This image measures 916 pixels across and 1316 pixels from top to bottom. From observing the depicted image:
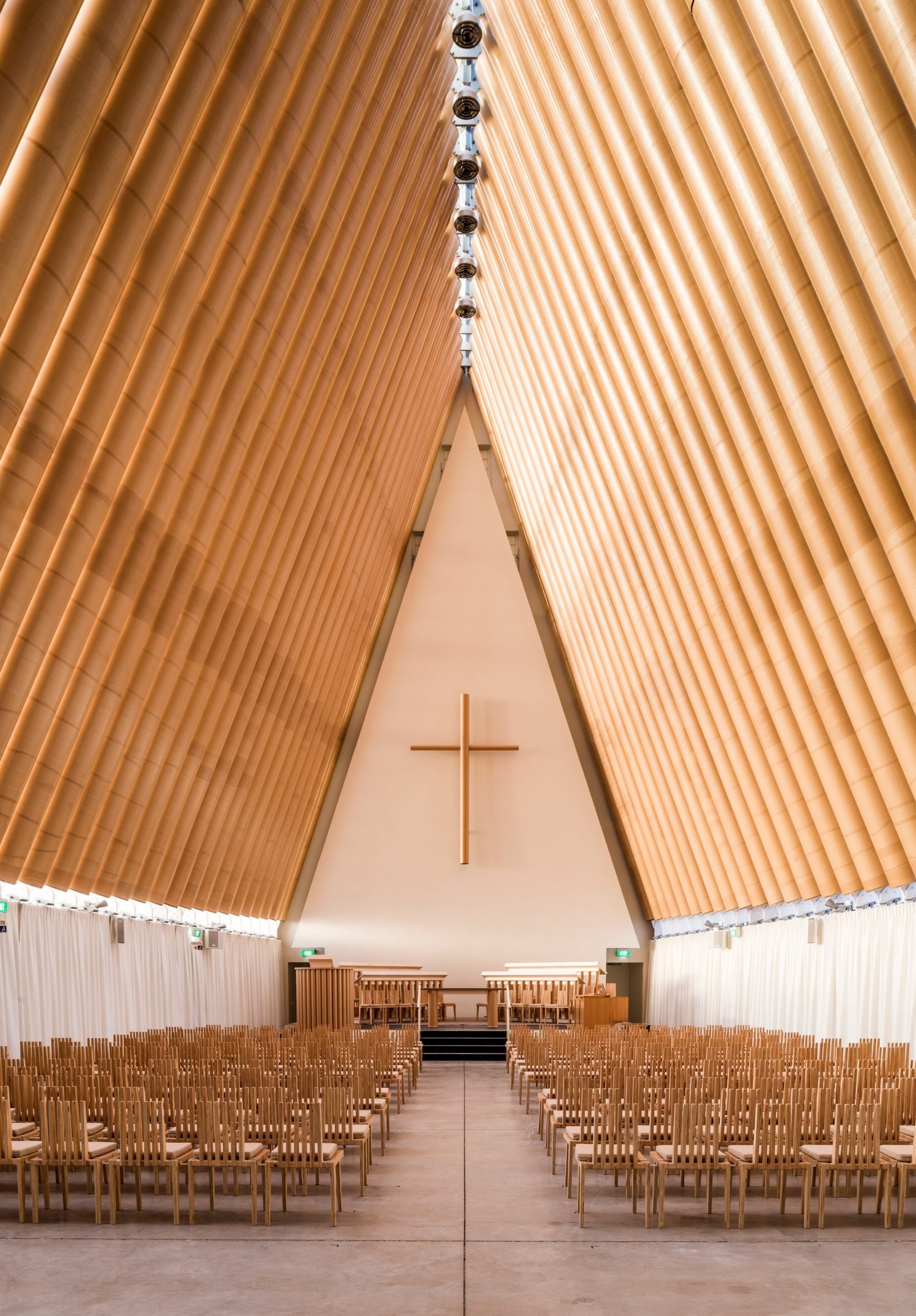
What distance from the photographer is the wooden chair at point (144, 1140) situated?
24.1ft

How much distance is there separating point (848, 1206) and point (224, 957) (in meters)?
14.2

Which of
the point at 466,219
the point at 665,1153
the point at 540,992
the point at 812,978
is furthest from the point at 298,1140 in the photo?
the point at 466,219

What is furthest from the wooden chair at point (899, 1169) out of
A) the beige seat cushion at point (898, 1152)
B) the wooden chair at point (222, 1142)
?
the wooden chair at point (222, 1142)

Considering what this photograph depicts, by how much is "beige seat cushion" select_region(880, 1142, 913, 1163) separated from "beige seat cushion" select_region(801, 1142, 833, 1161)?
1.04 ft

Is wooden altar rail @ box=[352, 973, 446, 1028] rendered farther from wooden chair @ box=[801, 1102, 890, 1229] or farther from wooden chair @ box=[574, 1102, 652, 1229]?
wooden chair @ box=[801, 1102, 890, 1229]

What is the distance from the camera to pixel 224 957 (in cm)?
2031

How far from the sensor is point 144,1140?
742 centimetres

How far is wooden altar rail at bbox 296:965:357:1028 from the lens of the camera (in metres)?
19.0

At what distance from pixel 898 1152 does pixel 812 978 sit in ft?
28.7

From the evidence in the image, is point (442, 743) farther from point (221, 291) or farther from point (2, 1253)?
point (2, 1253)

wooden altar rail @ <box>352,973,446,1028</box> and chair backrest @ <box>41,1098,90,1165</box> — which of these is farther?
wooden altar rail @ <box>352,973,446,1028</box>

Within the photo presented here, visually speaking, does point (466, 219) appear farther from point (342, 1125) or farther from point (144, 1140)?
point (144, 1140)

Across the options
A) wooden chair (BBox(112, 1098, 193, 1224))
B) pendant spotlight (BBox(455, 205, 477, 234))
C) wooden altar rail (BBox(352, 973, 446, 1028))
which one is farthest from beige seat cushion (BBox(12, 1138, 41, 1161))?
pendant spotlight (BBox(455, 205, 477, 234))

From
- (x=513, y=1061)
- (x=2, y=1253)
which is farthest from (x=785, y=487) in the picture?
(x=2, y=1253)
